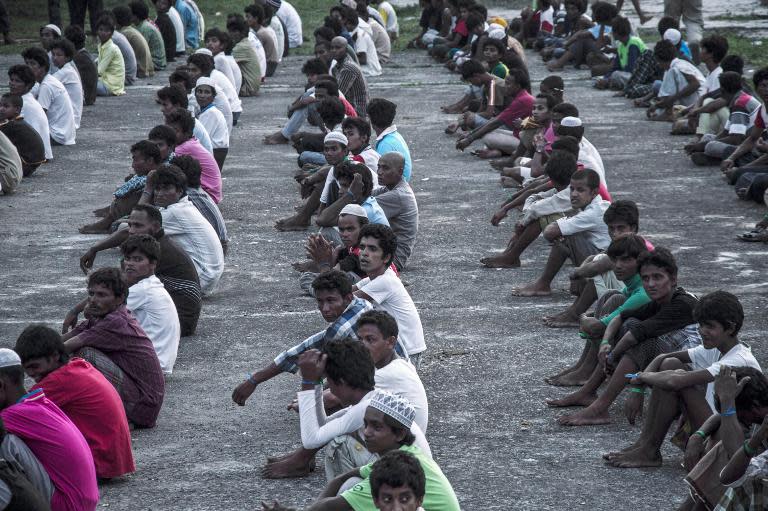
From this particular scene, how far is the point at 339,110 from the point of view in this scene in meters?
13.1

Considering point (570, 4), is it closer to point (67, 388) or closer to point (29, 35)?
point (29, 35)

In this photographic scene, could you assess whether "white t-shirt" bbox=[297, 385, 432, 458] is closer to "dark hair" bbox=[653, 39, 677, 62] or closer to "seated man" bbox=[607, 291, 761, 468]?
"seated man" bbox=[607, 291, 761, 468]

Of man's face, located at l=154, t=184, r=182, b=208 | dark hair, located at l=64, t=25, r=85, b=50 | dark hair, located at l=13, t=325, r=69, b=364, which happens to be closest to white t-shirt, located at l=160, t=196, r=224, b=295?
man's face, located at l=154, t=184, r=182, b=208

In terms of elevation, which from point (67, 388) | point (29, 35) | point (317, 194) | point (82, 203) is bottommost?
point (29, 35)

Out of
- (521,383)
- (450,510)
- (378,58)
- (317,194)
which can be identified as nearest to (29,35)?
(378,58)

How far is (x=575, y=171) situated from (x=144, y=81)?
12648 mm

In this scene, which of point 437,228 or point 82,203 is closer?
point 437,228

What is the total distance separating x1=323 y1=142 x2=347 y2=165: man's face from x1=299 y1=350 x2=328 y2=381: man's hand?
508cm

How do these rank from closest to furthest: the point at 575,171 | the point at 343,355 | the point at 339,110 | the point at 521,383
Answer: the point at 343,355, the point at 521,383, the point at 575,171, the point at 339,110

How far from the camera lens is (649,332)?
7262 millimetres

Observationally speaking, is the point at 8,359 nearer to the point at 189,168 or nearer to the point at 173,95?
the point at 189,168

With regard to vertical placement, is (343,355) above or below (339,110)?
above

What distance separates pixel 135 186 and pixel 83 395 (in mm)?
4990

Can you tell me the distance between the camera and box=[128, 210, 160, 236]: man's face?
9273 millimetres
